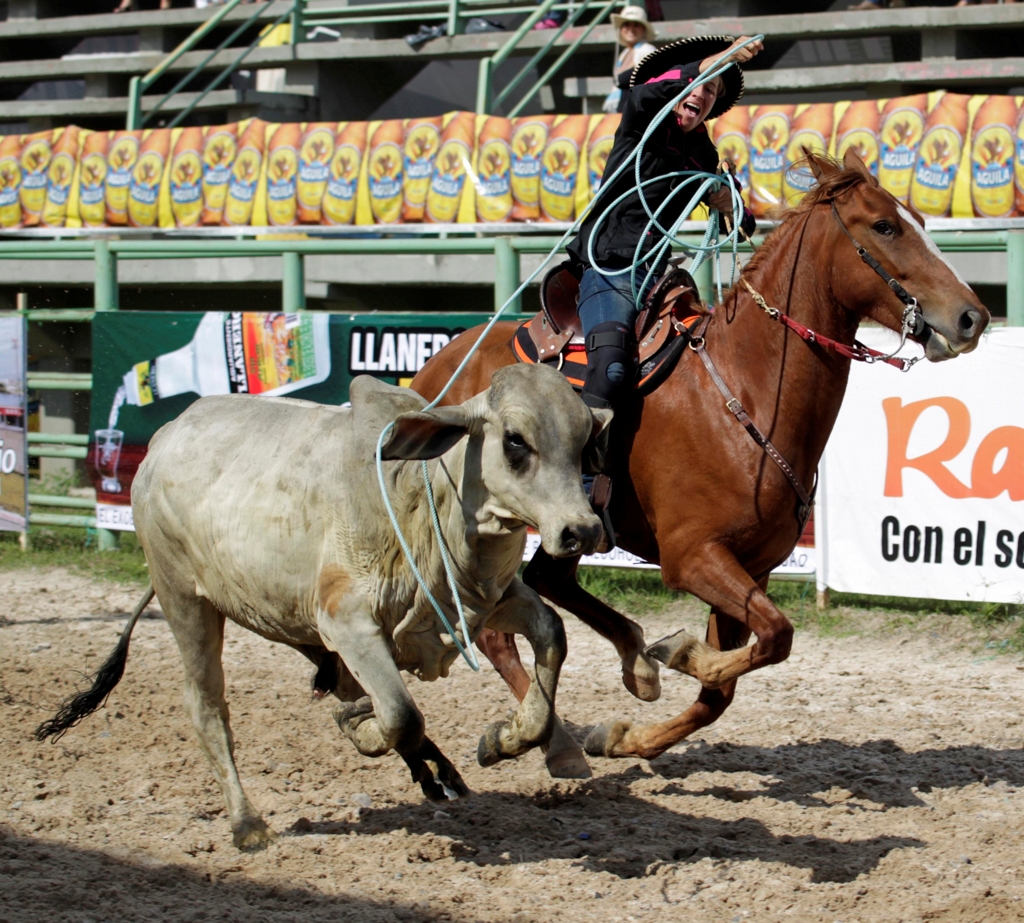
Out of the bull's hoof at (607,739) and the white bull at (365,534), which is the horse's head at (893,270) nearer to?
the white bull at (365,534)

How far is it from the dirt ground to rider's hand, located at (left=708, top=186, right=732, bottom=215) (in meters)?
2.29

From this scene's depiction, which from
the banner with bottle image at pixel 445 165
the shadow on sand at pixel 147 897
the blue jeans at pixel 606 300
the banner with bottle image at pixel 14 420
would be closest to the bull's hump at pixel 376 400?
the blue jeans at pixel 606 300

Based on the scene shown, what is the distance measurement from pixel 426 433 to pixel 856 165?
7.38 ft

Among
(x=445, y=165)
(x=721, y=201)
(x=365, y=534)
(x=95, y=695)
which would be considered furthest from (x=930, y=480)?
(x=445, y=165)

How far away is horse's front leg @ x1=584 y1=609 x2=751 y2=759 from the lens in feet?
16.5

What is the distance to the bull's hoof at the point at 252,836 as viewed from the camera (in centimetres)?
445

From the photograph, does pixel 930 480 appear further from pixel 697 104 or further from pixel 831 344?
pixel 697 104

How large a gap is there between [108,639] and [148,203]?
744 cm

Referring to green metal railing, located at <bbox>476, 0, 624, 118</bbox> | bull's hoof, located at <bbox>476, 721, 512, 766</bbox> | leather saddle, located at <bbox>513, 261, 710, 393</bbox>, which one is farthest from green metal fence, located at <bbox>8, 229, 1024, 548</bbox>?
bull's hoof, located at <bbox>476, 721, 512, 766</bbox>

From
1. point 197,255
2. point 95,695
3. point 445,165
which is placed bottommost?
point 95,695

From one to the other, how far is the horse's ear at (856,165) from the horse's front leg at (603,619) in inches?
72.7

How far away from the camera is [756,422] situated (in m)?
4.97

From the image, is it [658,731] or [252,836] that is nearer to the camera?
Answer: [252,836]

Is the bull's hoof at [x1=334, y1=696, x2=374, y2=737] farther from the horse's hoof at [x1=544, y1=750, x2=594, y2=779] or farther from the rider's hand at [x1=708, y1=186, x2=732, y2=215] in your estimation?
the rider's hand at [x1=708, y1=186, x2=732, y2=215]
